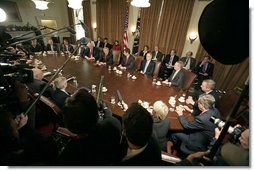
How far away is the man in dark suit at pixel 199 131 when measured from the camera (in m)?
2.09

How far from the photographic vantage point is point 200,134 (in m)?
2.12

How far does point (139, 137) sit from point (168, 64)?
16.8 ft

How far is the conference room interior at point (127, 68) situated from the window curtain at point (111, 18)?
4 centimetres

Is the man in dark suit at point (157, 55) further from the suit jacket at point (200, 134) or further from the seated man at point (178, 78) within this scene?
the suit jacket at point (200, 134)

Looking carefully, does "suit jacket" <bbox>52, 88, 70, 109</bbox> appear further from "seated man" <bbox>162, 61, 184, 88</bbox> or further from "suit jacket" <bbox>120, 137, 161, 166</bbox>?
"seated man" <bbox>162, 61, 184, 88</bbox>

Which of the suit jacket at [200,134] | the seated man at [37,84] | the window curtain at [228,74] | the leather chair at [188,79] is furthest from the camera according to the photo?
the window curtain at [228,74]

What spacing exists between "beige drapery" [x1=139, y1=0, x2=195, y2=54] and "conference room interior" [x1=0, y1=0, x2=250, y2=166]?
35mm

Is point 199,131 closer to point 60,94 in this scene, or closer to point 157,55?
point 60,94

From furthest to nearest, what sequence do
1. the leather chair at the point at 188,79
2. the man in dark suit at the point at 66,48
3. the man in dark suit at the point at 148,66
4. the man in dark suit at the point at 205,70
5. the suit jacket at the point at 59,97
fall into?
the man in dark suit at the point at 66,48 < the man in dark suit at the point at 205,70 < the man in dark suit at the point at 148,66 < the leather chair at the point at 188,79 < the suit jacket at the point at 59,97

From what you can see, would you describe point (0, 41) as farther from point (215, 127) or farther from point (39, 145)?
point (215, 127)

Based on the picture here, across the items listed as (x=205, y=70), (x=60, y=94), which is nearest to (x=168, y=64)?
(x=205, y=70)

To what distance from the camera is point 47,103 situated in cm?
219

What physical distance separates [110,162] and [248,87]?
3.38 feet

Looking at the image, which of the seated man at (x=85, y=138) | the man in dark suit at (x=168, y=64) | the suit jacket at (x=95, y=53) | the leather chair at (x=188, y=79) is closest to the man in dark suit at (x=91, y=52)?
the suit jacket at (x=95, y=53)
